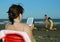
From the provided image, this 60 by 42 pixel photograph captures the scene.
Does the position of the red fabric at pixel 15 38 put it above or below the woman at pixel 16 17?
below

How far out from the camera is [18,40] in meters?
4.03

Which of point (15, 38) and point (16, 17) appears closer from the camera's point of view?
point (15, 38)

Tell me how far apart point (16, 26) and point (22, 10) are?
28cm

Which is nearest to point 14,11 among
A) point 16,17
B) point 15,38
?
point 16,17

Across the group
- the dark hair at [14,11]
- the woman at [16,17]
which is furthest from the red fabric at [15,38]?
the dark hair at [14,11]

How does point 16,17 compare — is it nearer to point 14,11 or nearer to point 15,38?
point 14,11

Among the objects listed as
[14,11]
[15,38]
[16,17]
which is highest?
[14,11]

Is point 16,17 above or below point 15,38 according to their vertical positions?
above

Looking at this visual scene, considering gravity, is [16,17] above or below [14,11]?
below

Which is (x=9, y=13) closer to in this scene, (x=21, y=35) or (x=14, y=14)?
(x=14, y=14)

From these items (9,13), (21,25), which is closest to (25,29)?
(21,25)

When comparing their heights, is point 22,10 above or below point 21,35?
above

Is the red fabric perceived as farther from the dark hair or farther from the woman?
the dark hair

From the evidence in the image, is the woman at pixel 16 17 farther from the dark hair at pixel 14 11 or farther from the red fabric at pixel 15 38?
the red fabric at pixel 15 38
